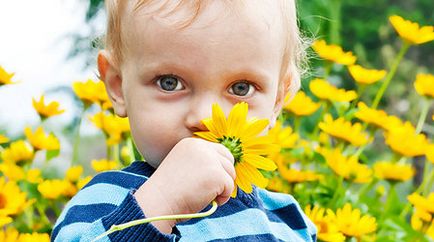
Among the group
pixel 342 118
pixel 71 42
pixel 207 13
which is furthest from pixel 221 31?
pixel 71 42

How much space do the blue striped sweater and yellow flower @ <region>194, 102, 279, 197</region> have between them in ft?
0.37

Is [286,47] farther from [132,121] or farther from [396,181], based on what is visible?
[396,181]

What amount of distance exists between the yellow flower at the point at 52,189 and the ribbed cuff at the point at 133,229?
647 millimetres

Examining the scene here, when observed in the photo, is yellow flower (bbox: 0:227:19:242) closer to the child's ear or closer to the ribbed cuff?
the child's ear

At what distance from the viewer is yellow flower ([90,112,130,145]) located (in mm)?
1721

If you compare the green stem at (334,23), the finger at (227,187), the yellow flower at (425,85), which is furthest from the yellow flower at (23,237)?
the green stem at (334,23)

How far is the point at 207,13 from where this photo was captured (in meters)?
1.10

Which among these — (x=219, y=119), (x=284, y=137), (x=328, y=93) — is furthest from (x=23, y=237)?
(x=328, y=93)

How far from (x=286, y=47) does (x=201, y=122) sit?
229 mm

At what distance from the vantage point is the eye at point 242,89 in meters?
1.12

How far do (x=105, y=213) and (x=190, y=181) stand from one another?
7.8 inches

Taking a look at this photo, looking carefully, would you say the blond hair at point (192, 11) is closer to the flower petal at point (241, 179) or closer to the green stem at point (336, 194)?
the flower petal at point (241, 179)

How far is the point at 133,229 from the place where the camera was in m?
0.99

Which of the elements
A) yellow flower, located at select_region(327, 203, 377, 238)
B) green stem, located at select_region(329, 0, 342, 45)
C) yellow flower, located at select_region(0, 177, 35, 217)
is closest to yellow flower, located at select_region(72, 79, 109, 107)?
yellow flower, located at select_region(0, 177, 35, 217)
